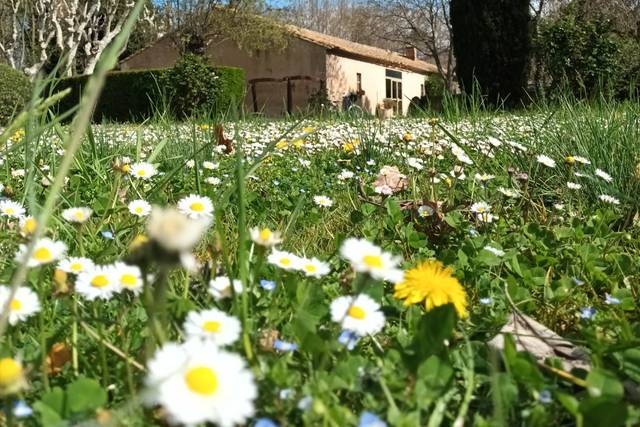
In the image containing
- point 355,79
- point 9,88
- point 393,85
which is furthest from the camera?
point 393,85

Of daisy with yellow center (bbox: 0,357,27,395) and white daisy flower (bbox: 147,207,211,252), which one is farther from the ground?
white daisy flower (bbox: 147,207,211,252)

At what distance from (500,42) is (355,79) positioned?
40.6 ft

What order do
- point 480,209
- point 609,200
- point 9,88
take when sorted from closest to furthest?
point 480,209
point 609,200
point 9,88

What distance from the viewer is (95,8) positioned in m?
23.2

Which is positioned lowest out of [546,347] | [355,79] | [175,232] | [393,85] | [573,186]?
[546,347]

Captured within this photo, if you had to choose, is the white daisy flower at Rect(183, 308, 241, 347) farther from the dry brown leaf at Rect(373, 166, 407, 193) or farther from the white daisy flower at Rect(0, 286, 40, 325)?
the dry brown leaf at Rect(373, 166, 407, 193)

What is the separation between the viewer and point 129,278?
0.92 meters

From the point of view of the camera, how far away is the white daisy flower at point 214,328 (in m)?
0.73

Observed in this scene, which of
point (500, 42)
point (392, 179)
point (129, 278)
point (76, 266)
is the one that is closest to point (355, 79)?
point (500, 42)

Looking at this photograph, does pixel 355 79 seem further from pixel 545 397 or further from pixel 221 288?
pixel 545 397

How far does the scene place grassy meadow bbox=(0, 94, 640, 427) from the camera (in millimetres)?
657

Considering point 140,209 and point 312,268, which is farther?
point 140,209

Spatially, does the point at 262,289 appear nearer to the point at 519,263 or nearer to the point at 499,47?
the point at 519,263

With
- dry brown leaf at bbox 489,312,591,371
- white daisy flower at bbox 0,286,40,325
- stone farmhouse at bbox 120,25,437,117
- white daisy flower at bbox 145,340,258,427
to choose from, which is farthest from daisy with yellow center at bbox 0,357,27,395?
stone farmhouse at bbox 120,25,437,117
